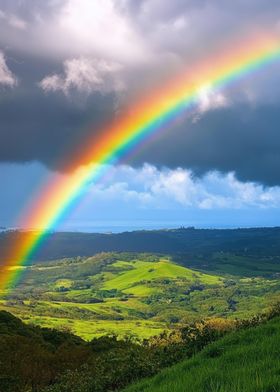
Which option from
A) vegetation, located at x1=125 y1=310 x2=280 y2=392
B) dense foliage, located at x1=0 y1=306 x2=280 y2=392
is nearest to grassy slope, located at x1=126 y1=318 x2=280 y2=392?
vegetation, located at x1=125 y1=310 x2=280 y2=392

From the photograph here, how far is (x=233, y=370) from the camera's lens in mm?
9305

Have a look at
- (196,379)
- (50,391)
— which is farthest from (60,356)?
(196,379)

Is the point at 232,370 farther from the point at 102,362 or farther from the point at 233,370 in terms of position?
the point at 102,362

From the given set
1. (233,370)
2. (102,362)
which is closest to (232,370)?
(233,370)

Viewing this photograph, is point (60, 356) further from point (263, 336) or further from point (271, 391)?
point (271, 391)

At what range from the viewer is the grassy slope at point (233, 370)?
7.88 meters

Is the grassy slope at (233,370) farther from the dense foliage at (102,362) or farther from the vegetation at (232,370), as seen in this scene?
the dense foliage at (102,362)

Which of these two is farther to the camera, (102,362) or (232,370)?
(102,362)

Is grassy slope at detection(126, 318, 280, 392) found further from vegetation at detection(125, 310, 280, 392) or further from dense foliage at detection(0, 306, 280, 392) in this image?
dense foliage at detection(0, 306, 280, 392)

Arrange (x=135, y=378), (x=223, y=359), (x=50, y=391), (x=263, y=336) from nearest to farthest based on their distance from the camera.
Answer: (x=223, y=359), (x=263, y=336), (x=135, y=378), (x=50, y=391)

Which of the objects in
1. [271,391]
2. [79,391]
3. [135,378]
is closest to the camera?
[271,391]

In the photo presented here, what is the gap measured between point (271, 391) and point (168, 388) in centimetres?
248

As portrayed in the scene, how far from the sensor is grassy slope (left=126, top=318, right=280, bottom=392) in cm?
788

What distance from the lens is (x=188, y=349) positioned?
15516mm
